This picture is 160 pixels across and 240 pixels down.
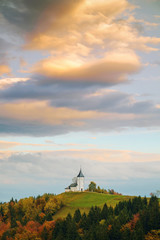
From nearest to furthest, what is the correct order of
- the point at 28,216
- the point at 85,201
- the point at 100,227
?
the point at 100,227
the point at 28,216
the point at 85,201

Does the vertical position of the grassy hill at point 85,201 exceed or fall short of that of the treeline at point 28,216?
it exceeds it

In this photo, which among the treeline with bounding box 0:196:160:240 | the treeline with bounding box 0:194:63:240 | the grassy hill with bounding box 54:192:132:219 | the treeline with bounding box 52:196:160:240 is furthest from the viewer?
the grassy hill with bounding box 54:192:132:219

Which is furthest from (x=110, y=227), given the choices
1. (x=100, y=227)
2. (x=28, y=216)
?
(x=28, y=216)

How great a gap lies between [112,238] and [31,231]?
121 ft

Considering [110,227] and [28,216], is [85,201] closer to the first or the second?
[28,216]

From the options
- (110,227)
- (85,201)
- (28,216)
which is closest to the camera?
(110,227)

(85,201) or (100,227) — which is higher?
(85,201)

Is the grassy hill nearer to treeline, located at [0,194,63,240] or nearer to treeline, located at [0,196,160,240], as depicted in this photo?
treeline, located at [0,194,63,240]

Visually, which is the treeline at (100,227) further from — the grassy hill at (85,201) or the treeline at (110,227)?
the grassy hill at (85,201)

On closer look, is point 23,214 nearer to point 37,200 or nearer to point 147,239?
point 37,200

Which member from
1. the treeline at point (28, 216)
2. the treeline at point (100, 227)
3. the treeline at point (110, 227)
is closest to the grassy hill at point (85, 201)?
the treeline at point (28, 216)

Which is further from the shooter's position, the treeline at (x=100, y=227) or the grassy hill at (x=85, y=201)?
the grassy hill at (x=85, y=201)

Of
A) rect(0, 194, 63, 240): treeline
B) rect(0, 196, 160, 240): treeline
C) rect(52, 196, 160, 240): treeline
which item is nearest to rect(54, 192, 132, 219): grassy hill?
rect(0, 194, 63, 240): treeline

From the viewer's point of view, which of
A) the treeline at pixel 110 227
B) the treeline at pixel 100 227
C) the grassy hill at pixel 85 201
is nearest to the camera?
the treeline at pixel 110 227
